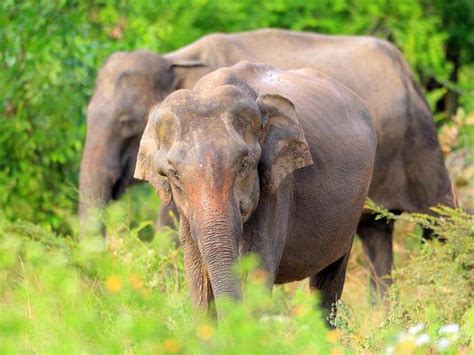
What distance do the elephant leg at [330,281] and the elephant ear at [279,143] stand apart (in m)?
1.62

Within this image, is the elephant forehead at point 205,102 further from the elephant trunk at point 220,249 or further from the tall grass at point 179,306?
the tall grass at point 179,306

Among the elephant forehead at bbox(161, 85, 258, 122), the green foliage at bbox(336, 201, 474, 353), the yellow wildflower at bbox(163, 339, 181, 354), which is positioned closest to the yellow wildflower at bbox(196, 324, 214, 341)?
the yellow wildflower at bbox(163, 339, 181, 354)

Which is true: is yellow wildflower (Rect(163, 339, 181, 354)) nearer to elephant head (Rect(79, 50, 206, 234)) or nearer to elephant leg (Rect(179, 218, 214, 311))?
elephant leg (Rect(179, 218, 214, 311))

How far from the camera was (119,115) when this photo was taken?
11.0 metres

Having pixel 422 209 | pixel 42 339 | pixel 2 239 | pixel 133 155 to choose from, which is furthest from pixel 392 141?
pixel 42 339

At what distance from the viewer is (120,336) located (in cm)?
528

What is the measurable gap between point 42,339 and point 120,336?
1.47 feet

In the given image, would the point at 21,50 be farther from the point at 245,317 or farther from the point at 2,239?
the point at 245,317

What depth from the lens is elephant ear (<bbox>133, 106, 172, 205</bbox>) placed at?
22.8ft

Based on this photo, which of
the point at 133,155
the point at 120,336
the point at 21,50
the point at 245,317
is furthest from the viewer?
the point at 21,50

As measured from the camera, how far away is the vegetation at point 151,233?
4938 mm

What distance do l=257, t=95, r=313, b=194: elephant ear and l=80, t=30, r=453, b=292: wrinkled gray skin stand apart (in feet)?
11.6

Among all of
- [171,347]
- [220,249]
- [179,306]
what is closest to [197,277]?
[179,306]

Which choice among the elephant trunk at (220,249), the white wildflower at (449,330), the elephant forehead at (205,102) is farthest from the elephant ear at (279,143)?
the white wildflower at (449,330)
